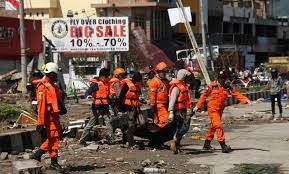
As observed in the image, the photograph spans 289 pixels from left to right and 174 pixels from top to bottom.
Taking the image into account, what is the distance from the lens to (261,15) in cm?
8106

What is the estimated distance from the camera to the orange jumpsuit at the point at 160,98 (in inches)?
519

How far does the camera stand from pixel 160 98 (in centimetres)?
1319

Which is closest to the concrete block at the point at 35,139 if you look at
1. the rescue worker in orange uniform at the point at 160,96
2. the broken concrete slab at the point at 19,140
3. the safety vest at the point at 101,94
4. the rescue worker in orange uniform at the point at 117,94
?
the broken concrete slab at the point at 19,140

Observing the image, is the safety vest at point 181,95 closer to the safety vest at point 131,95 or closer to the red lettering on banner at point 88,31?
the safety vest at point 131,95

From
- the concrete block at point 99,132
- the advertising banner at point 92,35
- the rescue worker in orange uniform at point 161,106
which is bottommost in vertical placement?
the concrete block at point 99,132

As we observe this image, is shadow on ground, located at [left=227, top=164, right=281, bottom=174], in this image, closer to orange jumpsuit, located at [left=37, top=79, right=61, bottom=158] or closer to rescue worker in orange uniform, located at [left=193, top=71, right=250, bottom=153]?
rescue worker in orange uniform, located at [left=193, top=71, right=250, bottom=153]

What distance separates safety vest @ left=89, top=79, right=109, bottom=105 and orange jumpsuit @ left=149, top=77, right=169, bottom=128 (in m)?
1.49

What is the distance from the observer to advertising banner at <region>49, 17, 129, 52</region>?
31984 mm

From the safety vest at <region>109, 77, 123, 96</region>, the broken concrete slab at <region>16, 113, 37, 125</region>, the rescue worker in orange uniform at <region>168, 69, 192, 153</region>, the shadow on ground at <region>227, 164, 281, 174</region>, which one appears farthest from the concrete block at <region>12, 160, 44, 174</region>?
the broken concrete slab at <region>16, 113, 37, 125</region>

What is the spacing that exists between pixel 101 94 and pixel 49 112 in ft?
13.6

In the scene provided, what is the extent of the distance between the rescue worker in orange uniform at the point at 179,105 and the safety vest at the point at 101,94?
2036mm

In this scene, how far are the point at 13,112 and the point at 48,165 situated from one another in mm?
7026

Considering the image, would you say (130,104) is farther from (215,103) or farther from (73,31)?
(73,31)

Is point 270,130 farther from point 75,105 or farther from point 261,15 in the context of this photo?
point 261,15
